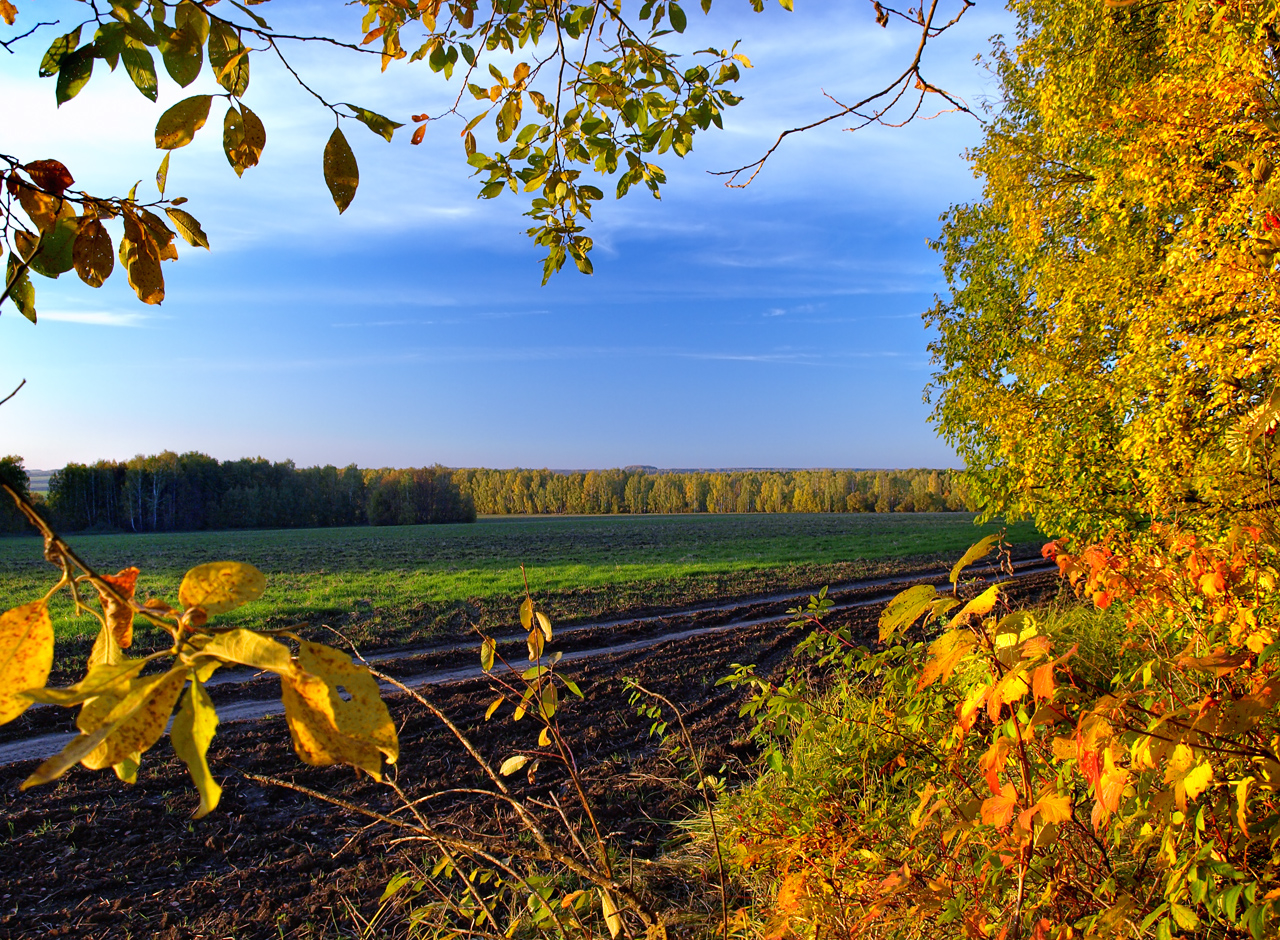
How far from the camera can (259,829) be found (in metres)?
4.48

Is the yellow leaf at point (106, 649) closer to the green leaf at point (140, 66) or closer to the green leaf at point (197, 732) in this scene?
the green leaf at point (197, 732)

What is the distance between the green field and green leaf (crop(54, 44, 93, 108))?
16.6ft

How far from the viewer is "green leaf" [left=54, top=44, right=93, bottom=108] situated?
98 centimetres

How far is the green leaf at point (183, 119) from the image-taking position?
876mm

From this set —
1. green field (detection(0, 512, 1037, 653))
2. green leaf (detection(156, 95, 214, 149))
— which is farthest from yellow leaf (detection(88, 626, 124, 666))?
green field (detection(0, 512, 1037, 653))

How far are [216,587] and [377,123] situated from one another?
761mm

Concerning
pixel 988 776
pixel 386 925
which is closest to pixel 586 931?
pixel 988 776

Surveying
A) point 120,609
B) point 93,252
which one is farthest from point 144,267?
point 120,609

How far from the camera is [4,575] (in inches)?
687

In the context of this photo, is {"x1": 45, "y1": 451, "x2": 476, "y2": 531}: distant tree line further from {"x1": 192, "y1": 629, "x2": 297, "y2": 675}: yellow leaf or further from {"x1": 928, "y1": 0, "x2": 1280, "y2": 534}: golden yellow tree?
{"x1": 192, "y1": 629, "x2": 297, "y2": 675}: yellow leaf

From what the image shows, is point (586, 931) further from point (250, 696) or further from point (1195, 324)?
point (1195, 324)

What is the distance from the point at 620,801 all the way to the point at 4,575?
20293mm

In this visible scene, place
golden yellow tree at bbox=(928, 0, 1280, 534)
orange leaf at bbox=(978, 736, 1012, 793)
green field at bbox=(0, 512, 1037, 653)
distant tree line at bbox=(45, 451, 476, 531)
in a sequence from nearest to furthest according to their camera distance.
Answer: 1. orange leaf at bbox=(978, 736, 1012, 793)
2. golden yellow tree at bbox=(928, 0, 1280, 534)
3. green field at bbox=(0, 512, 1037, 653)
4. distant tree line at bbox=(45, 451, 476, 531)

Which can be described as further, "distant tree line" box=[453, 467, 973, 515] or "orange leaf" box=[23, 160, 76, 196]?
"distant tree line" box=[453, 467, 973, 515]
